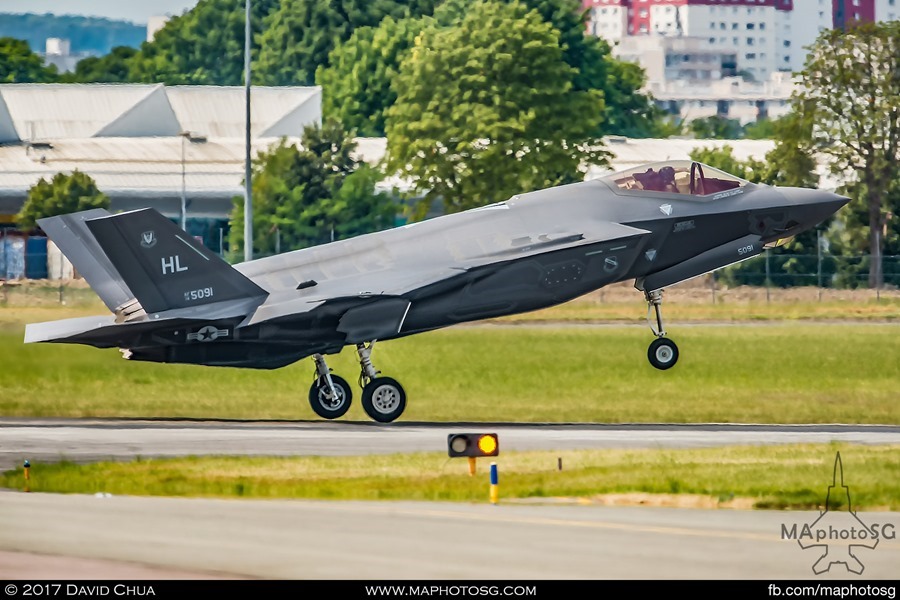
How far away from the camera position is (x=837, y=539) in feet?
44.1

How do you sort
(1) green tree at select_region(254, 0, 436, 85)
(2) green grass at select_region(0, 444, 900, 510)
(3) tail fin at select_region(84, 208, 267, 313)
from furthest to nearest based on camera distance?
1. (1) green tree at select_region(254, 0, 436, 85)
2. (3) tail fin at select_region(84, 208, 267, 313)
3. (2) green grass at select_region(0, 444, 900, 510)

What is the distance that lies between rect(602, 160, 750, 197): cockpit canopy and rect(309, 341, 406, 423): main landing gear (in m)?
5.21

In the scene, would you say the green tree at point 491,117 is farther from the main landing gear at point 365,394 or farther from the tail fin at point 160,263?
the tail fin at point 160,263

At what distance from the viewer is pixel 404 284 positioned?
2764cm

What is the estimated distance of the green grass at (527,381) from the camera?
99.3 feet

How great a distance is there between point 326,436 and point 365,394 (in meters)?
2.83

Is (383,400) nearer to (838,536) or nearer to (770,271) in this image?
(838,536)

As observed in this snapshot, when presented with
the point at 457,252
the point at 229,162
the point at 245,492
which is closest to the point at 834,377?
the point at 457,252

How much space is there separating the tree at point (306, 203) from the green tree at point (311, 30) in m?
41.5

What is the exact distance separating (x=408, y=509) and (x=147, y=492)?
13.6 ft

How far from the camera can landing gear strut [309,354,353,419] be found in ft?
94.3

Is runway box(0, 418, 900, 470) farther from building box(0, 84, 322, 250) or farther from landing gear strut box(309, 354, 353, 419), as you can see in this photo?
building box(0, 84, 322, 250)

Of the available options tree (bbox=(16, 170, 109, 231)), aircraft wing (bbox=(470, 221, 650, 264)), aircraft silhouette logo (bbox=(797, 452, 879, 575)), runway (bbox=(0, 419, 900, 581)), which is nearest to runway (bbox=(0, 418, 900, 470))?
aircraft wing (bbox=(470, 221, 650, 264))
